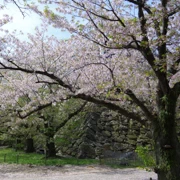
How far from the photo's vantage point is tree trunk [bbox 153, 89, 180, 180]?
5629mm

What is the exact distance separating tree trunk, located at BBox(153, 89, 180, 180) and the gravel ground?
426 centimetres

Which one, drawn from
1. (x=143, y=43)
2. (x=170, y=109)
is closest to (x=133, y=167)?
(x=170, y=109)

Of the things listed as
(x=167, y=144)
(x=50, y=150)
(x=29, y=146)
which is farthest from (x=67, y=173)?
(x=29, y=146)

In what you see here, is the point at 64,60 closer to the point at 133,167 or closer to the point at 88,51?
the point at 88,51

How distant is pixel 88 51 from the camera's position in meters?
8.12

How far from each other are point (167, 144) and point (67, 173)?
6384 mm

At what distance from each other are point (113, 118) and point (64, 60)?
1056 cm

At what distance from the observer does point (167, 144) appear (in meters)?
5.72

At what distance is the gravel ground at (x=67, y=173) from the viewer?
391 inches

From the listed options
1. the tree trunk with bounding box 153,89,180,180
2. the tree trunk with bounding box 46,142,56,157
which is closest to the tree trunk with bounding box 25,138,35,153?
the tree trunk with bounding box 46,142,56,157

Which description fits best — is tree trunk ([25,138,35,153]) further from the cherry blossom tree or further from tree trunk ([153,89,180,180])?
tree trunk ([153,89,180,180])

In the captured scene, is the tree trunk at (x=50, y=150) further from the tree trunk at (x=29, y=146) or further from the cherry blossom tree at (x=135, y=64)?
the cherry blossom tree at (x=135, y=64)

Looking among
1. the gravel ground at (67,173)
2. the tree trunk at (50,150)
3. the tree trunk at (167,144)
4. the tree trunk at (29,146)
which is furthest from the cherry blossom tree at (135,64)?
the tree trunk at (29,146)

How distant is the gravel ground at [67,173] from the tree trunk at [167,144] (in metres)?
4.26
